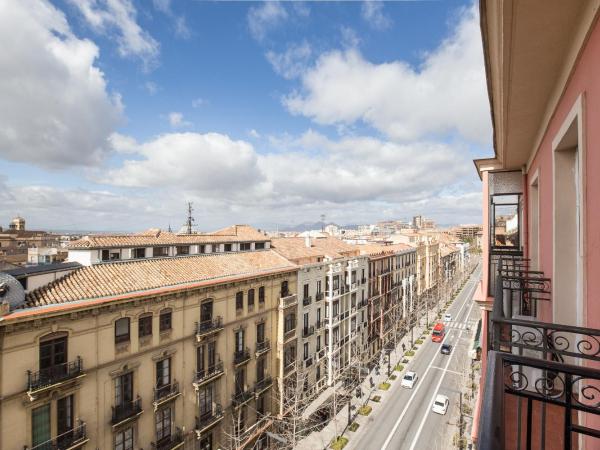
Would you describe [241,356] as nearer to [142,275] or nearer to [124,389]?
[124,389]

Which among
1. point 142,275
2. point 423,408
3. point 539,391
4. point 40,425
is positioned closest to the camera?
point 539,391

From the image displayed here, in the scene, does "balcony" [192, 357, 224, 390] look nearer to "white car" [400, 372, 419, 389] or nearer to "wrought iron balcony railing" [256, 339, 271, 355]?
"wrought iron balcony railing" [256, 339, 271, 355]

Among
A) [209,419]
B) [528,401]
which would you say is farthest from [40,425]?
[528,401]

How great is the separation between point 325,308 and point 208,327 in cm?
1500

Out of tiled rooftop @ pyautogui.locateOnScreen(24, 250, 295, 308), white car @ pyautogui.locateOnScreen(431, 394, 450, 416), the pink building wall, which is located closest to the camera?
the pink building wall

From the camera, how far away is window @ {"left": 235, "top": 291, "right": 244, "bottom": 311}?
22.3 metres

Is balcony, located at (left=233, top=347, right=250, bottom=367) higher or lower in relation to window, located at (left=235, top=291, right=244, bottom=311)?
lower

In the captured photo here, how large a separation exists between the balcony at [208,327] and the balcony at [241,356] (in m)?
2.92

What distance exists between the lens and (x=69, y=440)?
13.7 meters

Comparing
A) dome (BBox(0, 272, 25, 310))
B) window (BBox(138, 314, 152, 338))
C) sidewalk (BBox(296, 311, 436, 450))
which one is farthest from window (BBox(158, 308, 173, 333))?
sidewalk (BBox(296, 311, 436, 450))

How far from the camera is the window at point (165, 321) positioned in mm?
17448

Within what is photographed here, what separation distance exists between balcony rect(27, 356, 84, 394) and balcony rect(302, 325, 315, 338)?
18161 millimetres

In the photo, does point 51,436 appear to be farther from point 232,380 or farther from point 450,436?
point 450,436

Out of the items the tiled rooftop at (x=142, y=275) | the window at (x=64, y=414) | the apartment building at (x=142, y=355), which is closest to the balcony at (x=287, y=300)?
the apartment building at (x=142, y=355)
